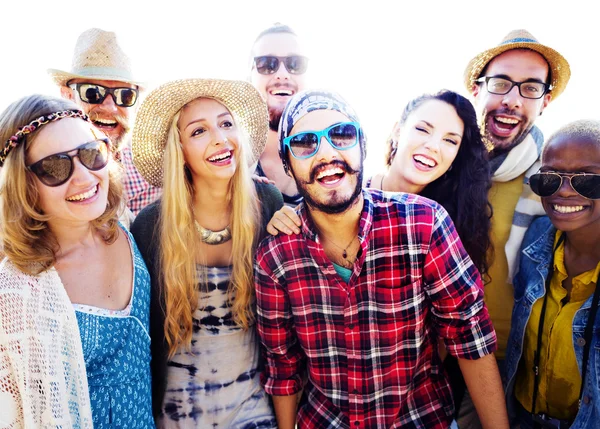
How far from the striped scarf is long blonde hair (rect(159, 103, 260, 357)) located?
1707 millimetres

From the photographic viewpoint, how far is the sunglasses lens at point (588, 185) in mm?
2281

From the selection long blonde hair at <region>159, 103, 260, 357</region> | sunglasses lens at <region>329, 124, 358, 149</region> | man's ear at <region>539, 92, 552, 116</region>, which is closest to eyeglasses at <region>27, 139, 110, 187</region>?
long blonde hair at <region>159, 103, 260, 357</region>

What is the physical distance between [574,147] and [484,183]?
0.73 m

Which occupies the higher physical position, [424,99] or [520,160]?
[424,99]

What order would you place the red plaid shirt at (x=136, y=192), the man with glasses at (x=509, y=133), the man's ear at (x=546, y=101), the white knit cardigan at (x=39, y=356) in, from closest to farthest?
1. the white knit cardigan at (x=39, y=356)
2. the man with glasses at (x=509, y=133)
3. the man's ear at (x=546, y=101)
4. the red plaid shirt at (x=136, y=192)

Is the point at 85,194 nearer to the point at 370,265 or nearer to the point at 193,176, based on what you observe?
the point at 193,176

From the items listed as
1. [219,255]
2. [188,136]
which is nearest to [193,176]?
[188,136]

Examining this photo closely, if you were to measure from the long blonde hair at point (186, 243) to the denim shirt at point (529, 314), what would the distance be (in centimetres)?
159

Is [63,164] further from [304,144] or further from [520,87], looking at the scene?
[520,87]

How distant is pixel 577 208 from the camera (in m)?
2.37

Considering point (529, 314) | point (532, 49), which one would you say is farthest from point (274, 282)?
point (532, 49)

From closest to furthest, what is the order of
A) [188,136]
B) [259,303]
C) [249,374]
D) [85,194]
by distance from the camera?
[85,194]
[259,303]
[249,374]
[188,136]

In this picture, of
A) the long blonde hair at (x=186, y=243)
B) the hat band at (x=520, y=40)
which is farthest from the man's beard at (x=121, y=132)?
the hat band at (x=520, y=40)

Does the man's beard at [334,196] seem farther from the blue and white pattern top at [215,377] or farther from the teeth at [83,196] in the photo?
the teeth at [83,196]
